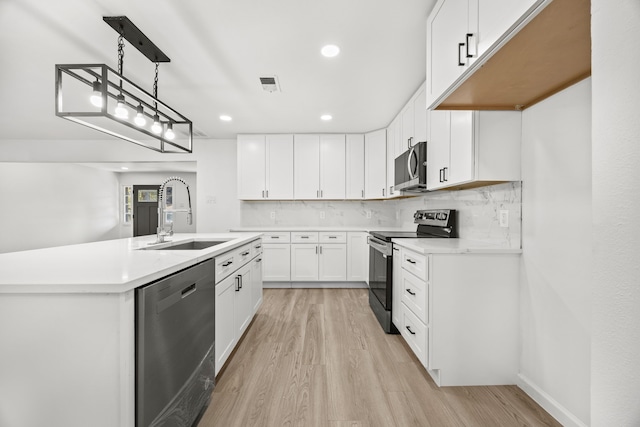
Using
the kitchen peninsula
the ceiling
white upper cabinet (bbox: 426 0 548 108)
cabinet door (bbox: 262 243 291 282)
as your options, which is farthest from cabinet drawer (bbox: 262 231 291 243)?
the kitchen peninsula

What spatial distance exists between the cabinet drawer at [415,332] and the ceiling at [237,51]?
82.7 inches

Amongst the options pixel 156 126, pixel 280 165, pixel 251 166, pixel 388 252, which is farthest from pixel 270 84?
pixel 388 252

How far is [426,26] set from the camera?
190 cm

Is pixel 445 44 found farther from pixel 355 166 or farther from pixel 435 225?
pixel 355 166

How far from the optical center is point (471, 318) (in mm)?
1862

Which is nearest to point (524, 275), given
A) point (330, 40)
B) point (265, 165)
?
point (330, 40)

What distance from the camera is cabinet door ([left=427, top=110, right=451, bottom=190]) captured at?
220 cm

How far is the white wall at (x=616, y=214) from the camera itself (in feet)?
1.68

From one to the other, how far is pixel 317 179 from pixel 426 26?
2.81 metres

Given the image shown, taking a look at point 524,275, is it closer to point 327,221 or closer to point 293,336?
point 293,336

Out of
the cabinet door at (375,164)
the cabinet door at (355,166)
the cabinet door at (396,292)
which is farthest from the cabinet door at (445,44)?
the cabinet door at (355,166)

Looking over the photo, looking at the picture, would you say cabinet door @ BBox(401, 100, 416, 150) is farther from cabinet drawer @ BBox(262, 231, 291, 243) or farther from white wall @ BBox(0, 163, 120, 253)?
white wall @ BBox(0, 163, 120, 253)

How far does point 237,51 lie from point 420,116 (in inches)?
70.7

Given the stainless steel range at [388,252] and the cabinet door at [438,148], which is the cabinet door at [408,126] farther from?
the stainless steel range at [388,252]
